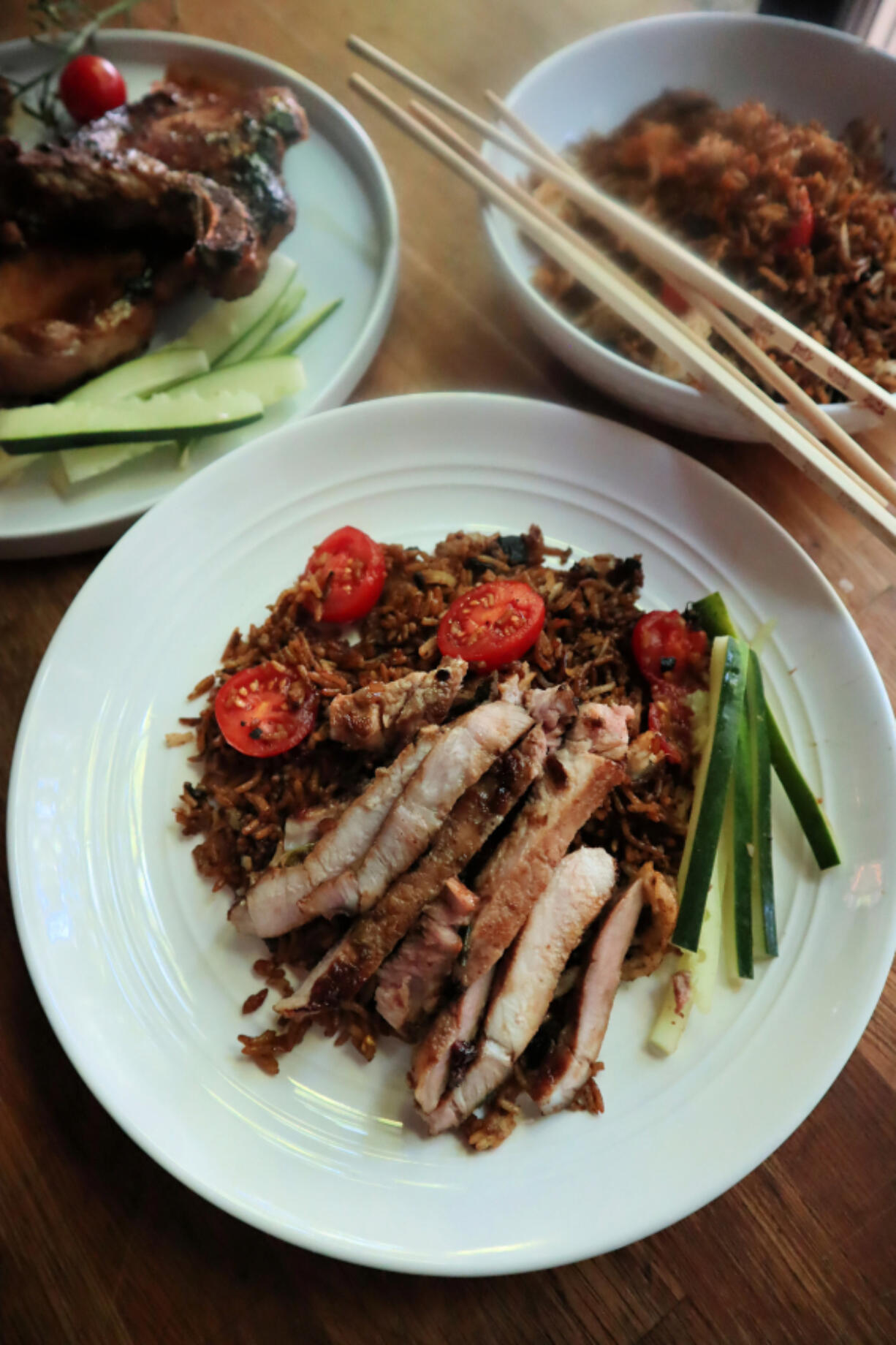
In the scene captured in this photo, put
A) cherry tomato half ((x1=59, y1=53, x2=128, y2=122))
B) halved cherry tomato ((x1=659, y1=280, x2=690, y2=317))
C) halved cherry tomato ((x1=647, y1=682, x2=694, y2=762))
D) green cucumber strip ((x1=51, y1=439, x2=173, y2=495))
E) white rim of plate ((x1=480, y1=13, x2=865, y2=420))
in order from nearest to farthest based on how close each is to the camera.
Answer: halved cherry tomato ((x1=647, y1=682, x2=694, y2=762))
white rim of plate ((x1=480, y1=13, x2=865, y2=420))
green cucumber strip ((x1=51, y1=439, x2=173, y2=495))
halved cherry tomato ((x1=659, y1=280, x2=690, y2=317))
cherry tomato half ((x1=59, y1=53, x2=128, y2=122))

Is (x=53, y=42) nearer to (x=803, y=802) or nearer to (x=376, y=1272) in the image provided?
(x=803, y=802)

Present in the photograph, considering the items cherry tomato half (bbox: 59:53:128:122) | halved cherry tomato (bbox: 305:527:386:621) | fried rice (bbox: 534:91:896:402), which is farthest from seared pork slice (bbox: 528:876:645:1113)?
cherry tomato half (bbox: 59:53:128:122)

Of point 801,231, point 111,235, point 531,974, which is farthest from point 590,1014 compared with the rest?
point 111,235

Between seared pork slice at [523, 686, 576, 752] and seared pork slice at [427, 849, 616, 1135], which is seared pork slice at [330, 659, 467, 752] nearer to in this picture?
seared pork slice at [523, 686, 576, 752]

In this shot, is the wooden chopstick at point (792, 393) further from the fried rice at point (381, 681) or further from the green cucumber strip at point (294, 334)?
the green cucumber strip at point (294, 334)

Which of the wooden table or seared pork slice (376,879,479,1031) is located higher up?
seared pork slice (376,879,479,1031)

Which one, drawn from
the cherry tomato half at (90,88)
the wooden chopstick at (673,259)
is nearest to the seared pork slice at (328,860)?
the wooden chopstick at (673,259)
